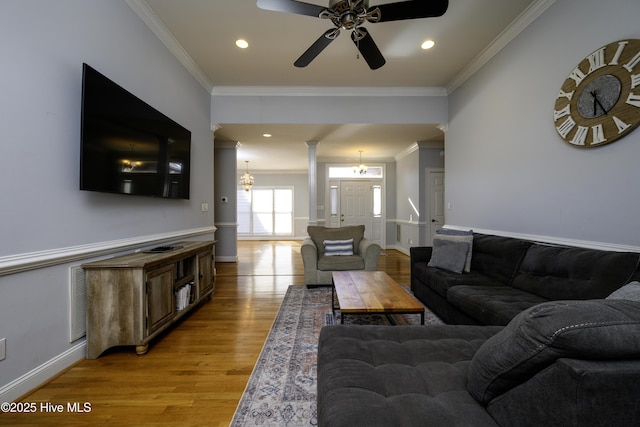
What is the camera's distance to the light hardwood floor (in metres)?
1.47

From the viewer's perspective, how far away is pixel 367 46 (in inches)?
94.7

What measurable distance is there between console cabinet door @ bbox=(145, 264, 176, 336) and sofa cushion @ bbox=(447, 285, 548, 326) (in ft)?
8.15

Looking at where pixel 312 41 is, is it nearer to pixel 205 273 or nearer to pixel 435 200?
pixel 205 273

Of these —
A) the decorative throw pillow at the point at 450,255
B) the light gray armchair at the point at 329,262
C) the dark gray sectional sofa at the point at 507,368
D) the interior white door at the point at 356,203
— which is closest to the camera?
the dark gray sectional sofa at the point at 507,368

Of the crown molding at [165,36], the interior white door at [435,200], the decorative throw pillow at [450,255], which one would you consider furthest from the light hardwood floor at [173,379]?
the interior white door at [435,200]

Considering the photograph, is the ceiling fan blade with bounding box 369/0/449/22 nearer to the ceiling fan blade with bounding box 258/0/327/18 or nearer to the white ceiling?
the ceiling fan blade with bounding box 258/0/327/18

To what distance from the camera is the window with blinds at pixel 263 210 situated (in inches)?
397

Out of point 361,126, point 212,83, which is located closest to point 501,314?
point 361,126

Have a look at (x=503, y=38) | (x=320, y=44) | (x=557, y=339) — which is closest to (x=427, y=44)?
(x=503, y=38)

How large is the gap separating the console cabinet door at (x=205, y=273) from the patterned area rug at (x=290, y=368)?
93cm

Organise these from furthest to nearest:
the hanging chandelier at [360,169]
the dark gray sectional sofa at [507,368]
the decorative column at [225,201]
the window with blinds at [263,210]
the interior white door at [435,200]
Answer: the window with blinds at [263,210]
the hanging chandelier at [360,169]
the interior white door at [435,200]
the decorative column at [225,201]
the dark gray sectional sofa at [507,368]

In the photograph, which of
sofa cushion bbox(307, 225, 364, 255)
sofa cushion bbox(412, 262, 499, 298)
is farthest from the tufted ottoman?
sofa cushion bbox(307, 225, 364, 255)

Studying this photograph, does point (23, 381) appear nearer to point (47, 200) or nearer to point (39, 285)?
point (39, 285)

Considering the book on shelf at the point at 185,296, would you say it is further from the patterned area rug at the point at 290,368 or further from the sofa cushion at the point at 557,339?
the sofa cushion at the point at 557,339
